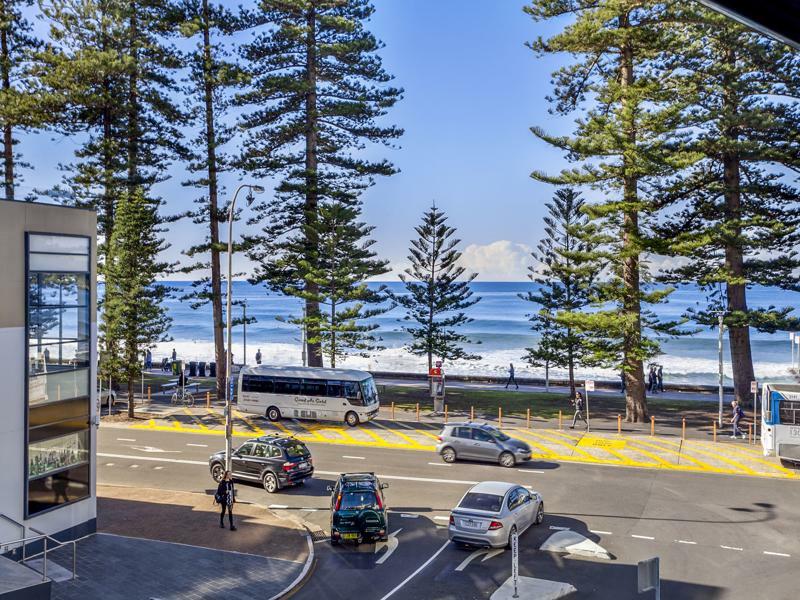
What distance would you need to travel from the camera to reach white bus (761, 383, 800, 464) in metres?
25.9

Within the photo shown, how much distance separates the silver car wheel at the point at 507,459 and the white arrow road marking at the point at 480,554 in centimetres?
841

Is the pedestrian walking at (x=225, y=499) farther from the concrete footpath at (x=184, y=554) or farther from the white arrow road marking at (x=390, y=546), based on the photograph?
the white arrow road marking at (x=390, y=546)

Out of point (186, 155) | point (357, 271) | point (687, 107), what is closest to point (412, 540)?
point (357, 271)

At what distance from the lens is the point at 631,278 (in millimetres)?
35406

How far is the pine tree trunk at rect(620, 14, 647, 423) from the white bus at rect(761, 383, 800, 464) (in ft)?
26.0

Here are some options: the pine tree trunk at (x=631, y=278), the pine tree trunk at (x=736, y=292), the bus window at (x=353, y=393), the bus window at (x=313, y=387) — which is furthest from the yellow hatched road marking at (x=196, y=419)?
the pine tree trunk at (x=736, y=292)

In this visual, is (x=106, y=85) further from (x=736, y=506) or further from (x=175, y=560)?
(x=736, y=506)

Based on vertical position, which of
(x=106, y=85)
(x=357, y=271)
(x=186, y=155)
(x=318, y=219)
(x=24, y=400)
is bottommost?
(x=24, y=400)

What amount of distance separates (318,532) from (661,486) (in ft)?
39.4

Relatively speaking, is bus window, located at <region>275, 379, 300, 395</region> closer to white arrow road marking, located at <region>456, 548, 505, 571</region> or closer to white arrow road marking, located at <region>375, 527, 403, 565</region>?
white arrow road marking, located at <region>375, 527, 403, 565</region>

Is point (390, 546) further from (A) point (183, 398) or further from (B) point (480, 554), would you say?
(A) point (183, 398)

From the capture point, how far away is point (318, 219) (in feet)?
139

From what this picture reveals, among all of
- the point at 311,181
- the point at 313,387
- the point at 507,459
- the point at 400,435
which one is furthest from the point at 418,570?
the point at 311,181

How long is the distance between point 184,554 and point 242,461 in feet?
21.6
